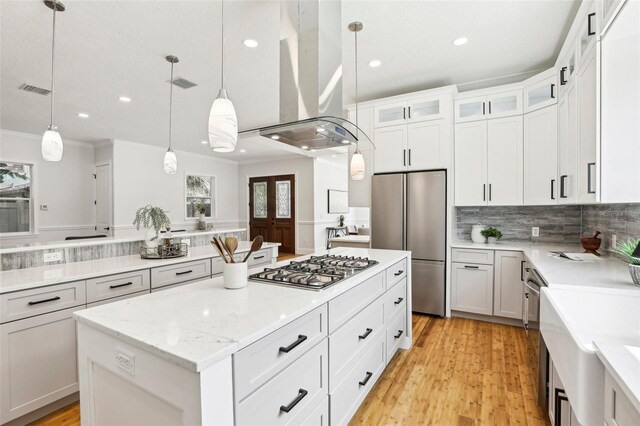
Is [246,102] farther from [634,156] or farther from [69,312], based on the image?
[634,156]

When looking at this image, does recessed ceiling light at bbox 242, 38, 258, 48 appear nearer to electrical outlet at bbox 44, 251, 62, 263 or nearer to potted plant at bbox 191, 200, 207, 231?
electrical outlet at bbox 44, 251, 62, 263

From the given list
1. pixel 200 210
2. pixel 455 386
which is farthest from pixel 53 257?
pixel 200 210

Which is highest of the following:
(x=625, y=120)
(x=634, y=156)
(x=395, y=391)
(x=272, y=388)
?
(x=625, y=120)

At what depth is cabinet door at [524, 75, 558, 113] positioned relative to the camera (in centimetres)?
314

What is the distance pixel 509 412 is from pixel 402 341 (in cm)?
101

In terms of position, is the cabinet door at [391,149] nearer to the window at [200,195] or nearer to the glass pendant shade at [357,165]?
the glass pendant shade at [357,165]

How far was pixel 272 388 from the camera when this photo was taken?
117 centimetres

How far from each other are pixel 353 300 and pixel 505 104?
3.20 meters

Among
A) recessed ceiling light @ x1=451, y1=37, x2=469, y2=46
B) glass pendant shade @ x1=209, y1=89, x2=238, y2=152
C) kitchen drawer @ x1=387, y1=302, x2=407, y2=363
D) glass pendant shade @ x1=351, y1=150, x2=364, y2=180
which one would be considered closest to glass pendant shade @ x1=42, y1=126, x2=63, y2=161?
glass pendant shade @ x1=209, y1=89, x2=238, y2=152

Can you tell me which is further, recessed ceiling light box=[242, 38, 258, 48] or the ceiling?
recessed ceiling light box=[242, 38, 258, 48]

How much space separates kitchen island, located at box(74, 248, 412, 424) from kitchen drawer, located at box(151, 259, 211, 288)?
101cm

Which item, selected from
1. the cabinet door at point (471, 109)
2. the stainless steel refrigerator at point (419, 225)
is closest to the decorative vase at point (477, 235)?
the stainless steel refrigerator at point (419, 225)

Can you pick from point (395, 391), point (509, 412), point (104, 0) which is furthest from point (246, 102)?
point (509, 412)

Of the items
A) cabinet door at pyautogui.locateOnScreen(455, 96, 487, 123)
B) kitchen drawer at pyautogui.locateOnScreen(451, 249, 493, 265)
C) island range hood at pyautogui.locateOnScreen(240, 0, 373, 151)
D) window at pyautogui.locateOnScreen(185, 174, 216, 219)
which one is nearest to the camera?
island range hood at pyautogui.locateOnScreen(240, 0, 373, 151)
